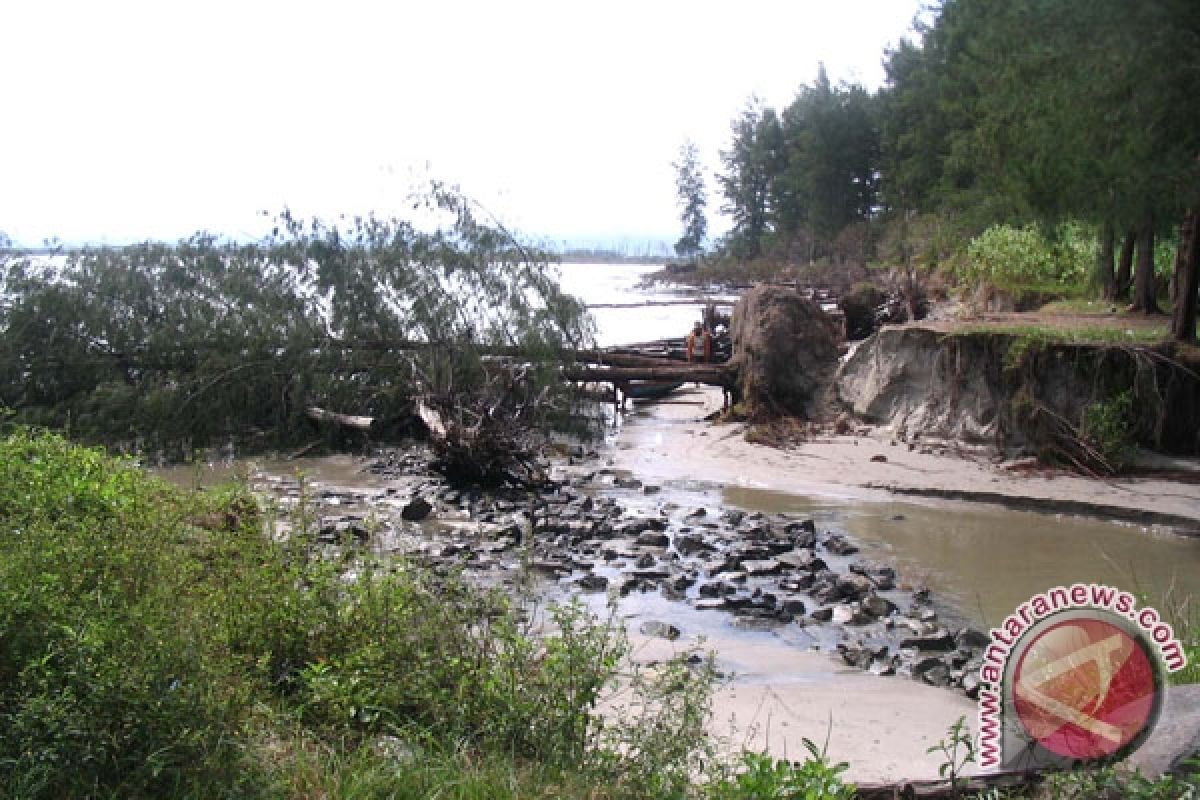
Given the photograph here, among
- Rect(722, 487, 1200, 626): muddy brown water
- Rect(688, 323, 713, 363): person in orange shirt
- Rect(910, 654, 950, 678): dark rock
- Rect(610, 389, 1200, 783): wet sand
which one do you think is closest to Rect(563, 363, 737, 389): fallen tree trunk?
Rect(610, 389, 1200, 783): wet sand

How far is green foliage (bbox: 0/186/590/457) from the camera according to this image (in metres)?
15.7

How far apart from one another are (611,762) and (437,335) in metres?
12.8

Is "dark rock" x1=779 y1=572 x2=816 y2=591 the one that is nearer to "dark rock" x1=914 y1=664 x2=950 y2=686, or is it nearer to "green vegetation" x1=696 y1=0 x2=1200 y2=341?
"dark rock" x1=914 y1=664 x2=950 y2=686

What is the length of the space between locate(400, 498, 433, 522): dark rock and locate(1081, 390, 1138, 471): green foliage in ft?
28.6

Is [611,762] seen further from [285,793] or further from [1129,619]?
[1129,619]

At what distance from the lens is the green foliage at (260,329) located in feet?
51.6

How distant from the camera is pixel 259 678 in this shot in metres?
5.11

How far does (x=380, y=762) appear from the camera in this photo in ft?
14.9

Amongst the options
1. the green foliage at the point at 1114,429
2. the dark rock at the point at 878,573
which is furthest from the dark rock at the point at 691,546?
the green foliage at the point at 1114,429

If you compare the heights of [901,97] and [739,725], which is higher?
[901,97]

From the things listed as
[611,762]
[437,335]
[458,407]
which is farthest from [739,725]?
[437,335]

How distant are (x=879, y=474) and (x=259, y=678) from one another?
1075 centimetres

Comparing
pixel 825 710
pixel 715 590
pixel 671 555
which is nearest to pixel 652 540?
pixel 671 555

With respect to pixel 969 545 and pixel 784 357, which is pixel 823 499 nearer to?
pixel 969 545
